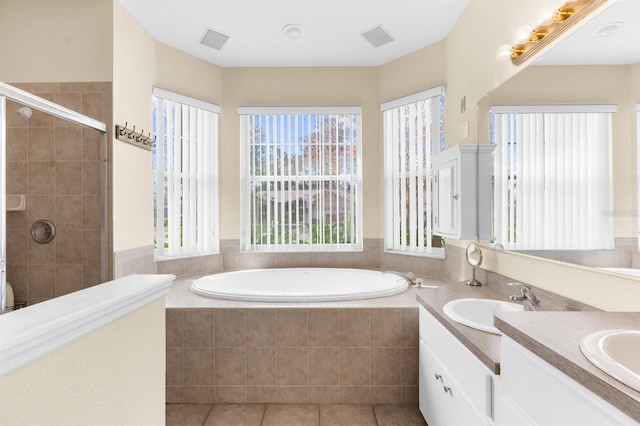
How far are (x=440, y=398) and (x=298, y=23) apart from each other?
271 cm

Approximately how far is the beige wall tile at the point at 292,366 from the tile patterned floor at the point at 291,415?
148mm

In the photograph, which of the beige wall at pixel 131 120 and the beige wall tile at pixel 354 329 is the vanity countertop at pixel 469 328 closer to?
the beige wall tile at pixel 354 329

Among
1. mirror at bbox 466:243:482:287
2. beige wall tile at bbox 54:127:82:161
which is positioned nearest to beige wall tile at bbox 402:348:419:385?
mirror at bbox 466:243:482:287

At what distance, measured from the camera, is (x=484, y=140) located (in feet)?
7.09

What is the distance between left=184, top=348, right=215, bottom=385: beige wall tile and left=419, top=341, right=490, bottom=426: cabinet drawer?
1.26m

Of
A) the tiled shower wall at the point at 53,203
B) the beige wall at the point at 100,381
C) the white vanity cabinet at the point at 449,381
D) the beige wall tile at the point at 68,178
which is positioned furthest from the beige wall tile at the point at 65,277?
the white vanity cabinet at the point at 449,381

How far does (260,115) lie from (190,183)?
97 centimetres

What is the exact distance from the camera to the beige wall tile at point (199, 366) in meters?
2.21

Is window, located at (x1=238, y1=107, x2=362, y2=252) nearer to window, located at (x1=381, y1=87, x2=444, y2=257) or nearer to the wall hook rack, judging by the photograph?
window, located at (x1=381, y1=87, x2=444, y2=257)

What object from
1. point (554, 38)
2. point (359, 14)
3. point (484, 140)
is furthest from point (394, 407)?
point (359, 14)

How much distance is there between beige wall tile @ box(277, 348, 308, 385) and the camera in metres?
2.19

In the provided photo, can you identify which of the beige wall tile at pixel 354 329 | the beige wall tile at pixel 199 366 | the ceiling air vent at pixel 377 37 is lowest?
the beige wall tile at pixel 199 366

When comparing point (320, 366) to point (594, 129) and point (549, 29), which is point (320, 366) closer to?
point (594, 129)

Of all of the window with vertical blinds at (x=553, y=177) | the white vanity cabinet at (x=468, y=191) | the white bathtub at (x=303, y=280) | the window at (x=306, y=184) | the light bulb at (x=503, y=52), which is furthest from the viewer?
the window at (x=306, y=184)
